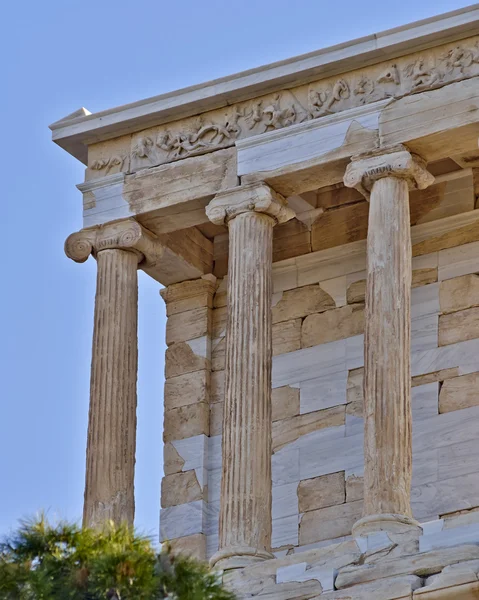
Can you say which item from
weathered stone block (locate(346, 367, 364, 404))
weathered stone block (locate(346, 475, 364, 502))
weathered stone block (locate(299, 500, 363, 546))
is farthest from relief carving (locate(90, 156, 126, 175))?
weathered stone block (locate(299, 500, 363, 546))

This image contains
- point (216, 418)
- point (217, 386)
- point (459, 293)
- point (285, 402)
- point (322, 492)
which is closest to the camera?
point (322, 492)

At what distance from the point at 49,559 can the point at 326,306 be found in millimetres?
11284

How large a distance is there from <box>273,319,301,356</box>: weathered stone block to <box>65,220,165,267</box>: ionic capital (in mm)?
1973

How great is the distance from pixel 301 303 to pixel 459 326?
2.50 m

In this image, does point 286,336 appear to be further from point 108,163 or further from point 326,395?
point 108,163

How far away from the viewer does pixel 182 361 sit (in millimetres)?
31297

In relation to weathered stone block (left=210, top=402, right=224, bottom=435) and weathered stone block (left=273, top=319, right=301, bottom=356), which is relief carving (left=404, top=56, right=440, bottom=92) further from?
weathered stone block (left=210, top=402, right=224, bottom=435)

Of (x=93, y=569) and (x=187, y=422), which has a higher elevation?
(x=187, y=422)

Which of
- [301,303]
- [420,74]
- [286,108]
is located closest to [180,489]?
[301,303]

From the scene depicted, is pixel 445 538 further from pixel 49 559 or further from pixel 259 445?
pixel 49 559

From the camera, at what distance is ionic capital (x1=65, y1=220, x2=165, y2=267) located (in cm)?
2953

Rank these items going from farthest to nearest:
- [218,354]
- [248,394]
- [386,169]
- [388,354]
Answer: [218,354] < [386,169] < [248,394] < [388,354]

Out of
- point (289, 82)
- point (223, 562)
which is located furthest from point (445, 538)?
point (289, 82)

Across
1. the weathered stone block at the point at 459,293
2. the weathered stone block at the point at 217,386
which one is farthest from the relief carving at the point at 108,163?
the weathered stone block at the point at 459,293
